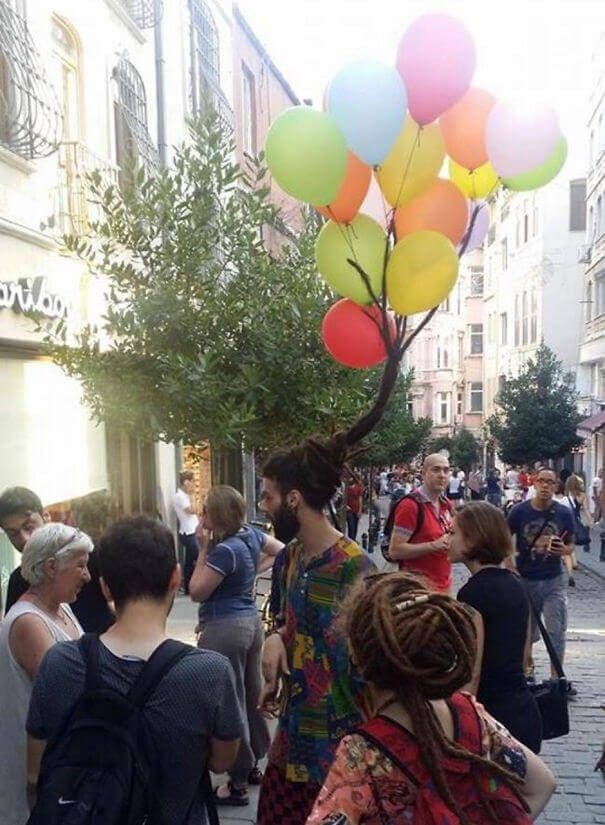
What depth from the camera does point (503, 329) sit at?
44438 millimetres

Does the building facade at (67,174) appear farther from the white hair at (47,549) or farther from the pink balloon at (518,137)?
the white hair at (47,549)

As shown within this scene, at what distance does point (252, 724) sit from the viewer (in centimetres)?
481

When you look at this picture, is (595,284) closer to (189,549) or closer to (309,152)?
(189,549)

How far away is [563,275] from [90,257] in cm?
3239

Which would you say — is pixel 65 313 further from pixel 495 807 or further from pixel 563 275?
pixel 563 275

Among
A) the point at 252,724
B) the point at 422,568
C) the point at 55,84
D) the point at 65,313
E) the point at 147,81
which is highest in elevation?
the point at 147,81

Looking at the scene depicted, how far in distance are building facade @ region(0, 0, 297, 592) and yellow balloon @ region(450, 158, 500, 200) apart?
259 centimetres

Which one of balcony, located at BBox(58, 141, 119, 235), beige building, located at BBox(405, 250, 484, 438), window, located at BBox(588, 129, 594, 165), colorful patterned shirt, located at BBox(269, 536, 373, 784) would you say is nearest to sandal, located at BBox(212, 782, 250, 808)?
colorful patterned shirt, located at BBox(269, 536, 373, 784)

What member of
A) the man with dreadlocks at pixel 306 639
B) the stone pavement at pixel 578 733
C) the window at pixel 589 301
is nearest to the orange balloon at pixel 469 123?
the man with dreadlocks at pixel 306 639

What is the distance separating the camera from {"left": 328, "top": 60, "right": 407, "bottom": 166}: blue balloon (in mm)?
3943

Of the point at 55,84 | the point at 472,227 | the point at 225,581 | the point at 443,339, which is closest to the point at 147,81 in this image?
the point at 55,84

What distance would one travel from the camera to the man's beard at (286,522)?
308cm

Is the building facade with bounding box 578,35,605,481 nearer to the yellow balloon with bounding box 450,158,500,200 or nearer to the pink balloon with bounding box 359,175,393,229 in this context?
the yellow balloon with bounding box 450,158,500,200

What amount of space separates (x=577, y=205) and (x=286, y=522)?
116ft
